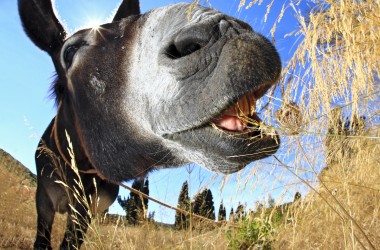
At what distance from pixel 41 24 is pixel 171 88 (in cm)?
229

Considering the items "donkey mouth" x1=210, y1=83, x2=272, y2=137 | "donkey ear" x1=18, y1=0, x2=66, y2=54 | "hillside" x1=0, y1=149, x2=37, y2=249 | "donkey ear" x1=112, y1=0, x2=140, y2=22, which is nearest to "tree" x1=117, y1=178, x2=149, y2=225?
"donkey mouth" x1=210, y1=83, x2=272, y2=137

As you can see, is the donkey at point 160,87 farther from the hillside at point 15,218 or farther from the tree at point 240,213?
the hillside at point 15,218

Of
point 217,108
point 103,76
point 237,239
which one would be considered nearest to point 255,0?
point 217,108

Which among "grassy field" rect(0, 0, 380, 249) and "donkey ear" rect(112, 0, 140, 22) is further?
"donkey ear" rect(112, 0, 140, 22)

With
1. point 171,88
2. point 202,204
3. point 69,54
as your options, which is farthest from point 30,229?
point 171,88

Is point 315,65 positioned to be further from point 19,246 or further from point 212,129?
point 19,246

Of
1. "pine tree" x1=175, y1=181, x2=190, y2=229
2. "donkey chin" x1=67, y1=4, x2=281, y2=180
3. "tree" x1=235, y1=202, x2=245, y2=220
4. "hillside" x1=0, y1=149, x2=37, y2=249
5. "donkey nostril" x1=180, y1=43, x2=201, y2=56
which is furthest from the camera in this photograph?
"hillside" x1=0, y1=149, x2=37, y2=249

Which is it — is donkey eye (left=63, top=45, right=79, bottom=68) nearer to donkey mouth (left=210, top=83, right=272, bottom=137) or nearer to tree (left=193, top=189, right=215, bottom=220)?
tree (left=193, top=189, right=215, bottom=220)

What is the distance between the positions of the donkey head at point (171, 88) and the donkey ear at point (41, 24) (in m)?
0.58

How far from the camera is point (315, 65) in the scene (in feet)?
8.11

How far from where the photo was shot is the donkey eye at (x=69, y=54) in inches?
117

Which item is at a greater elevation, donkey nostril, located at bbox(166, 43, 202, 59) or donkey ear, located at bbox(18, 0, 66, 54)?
donkey ear, located at bbox(18, 0, 66, 54)

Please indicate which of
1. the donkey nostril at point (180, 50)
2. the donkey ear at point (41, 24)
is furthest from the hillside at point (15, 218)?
the donkey nostril at point (180, 50)

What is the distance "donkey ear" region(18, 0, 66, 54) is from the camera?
11.4 feet
